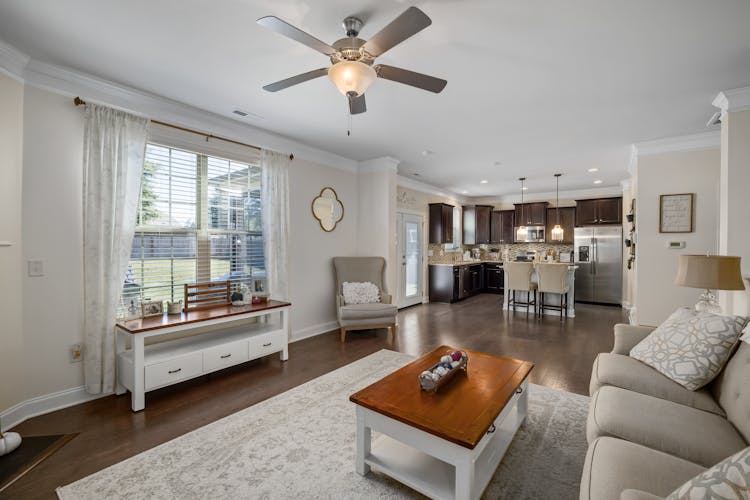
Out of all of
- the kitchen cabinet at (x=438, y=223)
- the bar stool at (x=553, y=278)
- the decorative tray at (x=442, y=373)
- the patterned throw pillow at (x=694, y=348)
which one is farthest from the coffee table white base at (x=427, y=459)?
the kitchen cabinet at (x=438, y=223)

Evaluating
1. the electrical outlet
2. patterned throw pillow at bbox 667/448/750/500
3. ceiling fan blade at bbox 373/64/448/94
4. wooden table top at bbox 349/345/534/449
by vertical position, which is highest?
ceiling fan blade at bbox 373/64/448/94

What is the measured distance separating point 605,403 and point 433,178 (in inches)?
216

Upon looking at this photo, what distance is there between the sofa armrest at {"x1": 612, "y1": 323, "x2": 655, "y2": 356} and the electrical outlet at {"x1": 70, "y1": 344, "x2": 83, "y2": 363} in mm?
4225

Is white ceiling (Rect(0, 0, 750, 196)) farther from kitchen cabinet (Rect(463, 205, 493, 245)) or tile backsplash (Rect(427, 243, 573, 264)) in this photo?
kitchen cabinet (Rect(463, 205, 493, 245))

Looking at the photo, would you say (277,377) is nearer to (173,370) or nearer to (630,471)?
(173,370)

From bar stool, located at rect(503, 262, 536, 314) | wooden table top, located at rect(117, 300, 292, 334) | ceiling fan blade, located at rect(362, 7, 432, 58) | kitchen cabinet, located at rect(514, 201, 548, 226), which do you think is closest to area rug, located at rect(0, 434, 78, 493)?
wooden table top, located at rect(117, 300, 292, 334)

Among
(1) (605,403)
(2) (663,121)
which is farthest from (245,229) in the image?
(2) (663,121)

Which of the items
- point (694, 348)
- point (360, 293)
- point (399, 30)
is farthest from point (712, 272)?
point (360, 293)

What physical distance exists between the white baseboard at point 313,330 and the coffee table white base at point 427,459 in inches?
106

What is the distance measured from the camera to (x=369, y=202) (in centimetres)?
535

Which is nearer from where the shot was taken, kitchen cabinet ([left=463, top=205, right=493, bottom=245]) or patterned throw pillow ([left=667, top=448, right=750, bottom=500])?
patterned throw pillow ([left=667, top=448, right=750, bottom=500])

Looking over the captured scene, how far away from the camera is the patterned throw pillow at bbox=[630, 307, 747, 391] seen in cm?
181

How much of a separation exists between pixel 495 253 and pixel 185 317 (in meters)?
8.18

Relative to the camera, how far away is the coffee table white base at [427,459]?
4.86ft
